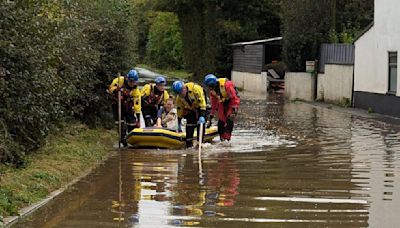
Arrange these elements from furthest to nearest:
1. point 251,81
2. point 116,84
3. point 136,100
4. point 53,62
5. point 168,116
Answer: point 251,81, point 168,116, point 136,100, point 116,84, point 53,62

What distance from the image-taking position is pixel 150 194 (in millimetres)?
10562

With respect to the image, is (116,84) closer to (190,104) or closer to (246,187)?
(190,104)

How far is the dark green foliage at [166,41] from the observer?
7756 cm

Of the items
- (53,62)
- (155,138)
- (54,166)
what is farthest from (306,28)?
(54,166)

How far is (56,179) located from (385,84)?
17.2m

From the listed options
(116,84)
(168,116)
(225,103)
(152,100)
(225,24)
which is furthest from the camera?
(225,24)

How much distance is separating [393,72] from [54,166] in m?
16.2

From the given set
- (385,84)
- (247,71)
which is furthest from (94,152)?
(247,71)

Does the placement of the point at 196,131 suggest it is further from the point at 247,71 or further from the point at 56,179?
the point at 247,71

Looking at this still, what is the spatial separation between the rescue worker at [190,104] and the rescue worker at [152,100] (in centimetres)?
107

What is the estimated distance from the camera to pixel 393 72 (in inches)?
1024

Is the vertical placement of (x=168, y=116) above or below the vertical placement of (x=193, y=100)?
below

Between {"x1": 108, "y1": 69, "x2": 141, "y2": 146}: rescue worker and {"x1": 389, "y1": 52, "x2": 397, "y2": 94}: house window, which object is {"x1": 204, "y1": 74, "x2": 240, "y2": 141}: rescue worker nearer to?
{"x1": 108, "y1": 69, "x2": 141, "y2": 146}: rescue worker

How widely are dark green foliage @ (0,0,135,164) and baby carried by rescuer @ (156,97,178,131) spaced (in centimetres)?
158
